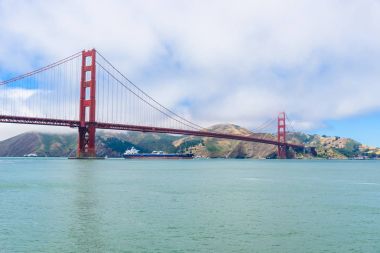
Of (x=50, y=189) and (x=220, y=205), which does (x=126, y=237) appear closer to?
(x=220, y=205)

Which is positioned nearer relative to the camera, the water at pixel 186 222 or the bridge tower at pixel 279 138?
the water at pixel 186 222

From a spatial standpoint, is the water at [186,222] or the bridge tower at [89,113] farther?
the bridge tower at [89,113]

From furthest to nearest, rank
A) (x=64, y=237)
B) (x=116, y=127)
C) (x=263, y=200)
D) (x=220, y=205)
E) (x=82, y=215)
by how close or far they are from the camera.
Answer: (x=116, y=127)
(x=263, y=200)
(x=220, y=205)
(x=82, y=215)
(x=64, y=237)

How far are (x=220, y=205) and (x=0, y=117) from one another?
6374 centimetres

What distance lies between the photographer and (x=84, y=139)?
97.4 meters

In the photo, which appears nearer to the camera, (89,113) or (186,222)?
(186,222)

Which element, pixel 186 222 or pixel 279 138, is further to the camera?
pixel 279 138

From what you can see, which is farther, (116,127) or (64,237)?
(116,127)

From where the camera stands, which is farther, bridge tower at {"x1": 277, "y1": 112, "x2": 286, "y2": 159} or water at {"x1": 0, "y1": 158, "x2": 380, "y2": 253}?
bridge tower at {"x1": 277, "y1": 112, "x2": 286, "y2": 159}

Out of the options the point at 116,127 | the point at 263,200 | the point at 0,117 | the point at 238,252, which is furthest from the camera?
the point at 116,127

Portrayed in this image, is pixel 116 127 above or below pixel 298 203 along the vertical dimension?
above

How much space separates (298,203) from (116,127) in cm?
6900

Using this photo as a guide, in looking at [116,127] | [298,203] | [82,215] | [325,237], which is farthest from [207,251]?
[116,127]

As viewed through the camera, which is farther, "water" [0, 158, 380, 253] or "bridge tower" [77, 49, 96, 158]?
"bridge tower" [77, 49, 96, 158]
